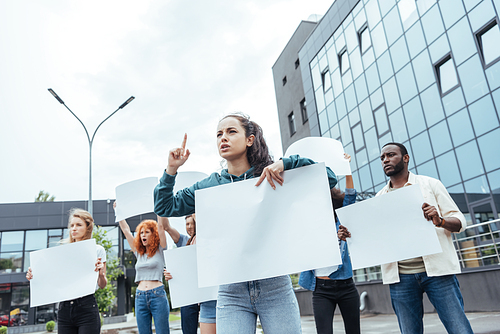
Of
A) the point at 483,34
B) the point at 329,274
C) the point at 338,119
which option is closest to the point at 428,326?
the point at 329,274

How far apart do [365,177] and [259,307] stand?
17.1 m

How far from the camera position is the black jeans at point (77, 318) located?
11.8 feet

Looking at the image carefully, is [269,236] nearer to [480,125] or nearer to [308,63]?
[480,125]

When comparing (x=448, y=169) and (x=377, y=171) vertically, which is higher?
(x=377, y=171)

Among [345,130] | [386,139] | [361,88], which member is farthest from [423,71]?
[345,130]

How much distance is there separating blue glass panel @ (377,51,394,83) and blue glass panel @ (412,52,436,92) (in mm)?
1435

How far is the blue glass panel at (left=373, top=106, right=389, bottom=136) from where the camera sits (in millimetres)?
17308

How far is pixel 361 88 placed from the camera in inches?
750

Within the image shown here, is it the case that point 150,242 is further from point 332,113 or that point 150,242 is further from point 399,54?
point 332,113

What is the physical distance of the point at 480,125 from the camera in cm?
1295

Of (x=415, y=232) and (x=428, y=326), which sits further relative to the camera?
(x=428, y=326)

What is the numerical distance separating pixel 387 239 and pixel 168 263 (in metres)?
2.45

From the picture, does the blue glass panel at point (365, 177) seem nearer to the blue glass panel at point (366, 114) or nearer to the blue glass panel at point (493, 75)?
the blue glass panel at point (366, 114)

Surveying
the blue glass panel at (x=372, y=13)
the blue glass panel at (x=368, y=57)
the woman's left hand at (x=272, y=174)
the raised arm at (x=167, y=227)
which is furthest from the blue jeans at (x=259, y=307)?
the blue glass panel at (x=372, y=13)
